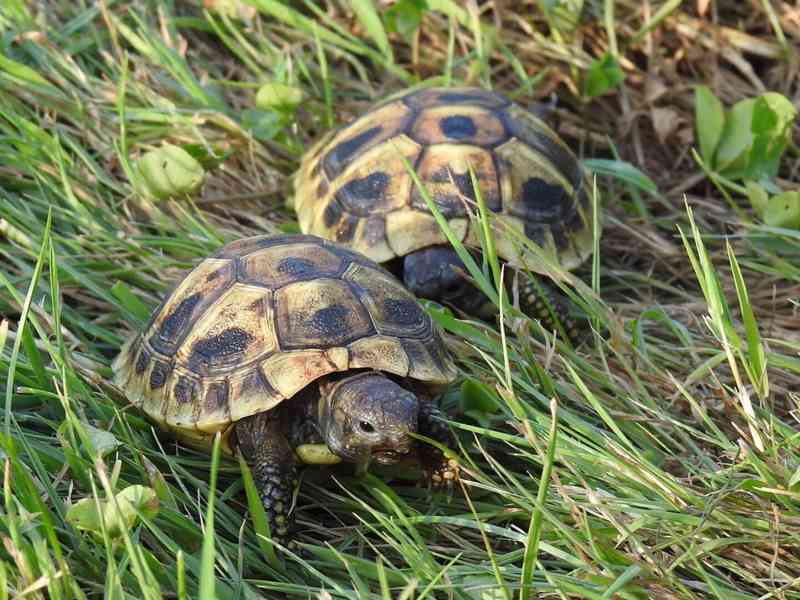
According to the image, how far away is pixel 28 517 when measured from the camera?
215cm

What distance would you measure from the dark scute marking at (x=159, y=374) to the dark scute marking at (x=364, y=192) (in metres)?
1.25

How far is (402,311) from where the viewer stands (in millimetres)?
2930

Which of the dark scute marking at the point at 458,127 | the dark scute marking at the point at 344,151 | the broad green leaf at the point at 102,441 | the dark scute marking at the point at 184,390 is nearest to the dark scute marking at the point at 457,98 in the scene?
the dark scute marking at the point at 458,127

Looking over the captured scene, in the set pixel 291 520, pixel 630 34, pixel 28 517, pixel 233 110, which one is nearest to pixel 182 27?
pixel 233 110

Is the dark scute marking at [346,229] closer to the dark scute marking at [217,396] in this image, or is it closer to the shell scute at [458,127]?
the shell scute at [458,127]

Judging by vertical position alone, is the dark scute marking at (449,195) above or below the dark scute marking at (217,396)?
below

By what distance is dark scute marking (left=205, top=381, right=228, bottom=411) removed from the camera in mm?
2775

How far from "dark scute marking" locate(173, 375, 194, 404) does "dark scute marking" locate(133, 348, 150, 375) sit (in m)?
0.17

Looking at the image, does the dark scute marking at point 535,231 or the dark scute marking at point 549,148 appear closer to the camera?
the dark scute marking at point 535,231

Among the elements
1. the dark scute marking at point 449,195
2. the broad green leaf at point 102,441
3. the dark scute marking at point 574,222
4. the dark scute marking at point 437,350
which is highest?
the broad green leaf at point 102,441

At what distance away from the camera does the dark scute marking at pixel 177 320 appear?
9.78 ft

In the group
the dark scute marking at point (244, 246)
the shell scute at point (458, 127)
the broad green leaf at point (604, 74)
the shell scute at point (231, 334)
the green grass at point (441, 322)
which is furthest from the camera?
the broad green leaf at point (604, 74)

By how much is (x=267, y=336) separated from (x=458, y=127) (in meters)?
1.54

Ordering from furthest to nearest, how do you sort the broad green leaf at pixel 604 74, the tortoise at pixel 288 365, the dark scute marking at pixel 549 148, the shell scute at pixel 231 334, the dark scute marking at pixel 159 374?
the broad green leaf at pixel 604 74 → the dark scute marking at pixel 549 148 → the dark scute marking at pixel 159 374 → the shell scute at pixel 231 334 → the tortoise at pixel 288 365
